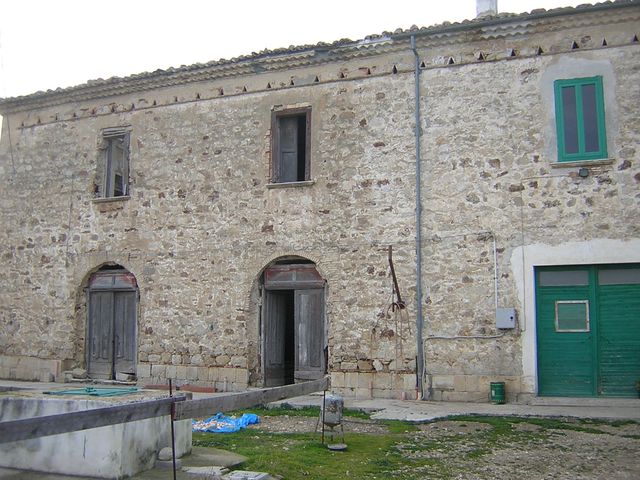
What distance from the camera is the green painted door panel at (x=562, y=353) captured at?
1084cm

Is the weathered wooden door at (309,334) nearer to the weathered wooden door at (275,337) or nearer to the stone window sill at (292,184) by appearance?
the weathered wooden door at (275,337)

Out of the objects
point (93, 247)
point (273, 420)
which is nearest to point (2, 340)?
point (93, 247)

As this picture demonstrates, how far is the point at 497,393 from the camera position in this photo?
10812 mm

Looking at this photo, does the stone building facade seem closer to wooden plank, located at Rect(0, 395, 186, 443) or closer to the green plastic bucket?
the green plastic bucket

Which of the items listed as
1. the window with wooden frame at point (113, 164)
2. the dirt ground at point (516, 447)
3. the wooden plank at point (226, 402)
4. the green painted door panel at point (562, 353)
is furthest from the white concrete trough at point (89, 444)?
the window with wooden frame at point (113, 164)

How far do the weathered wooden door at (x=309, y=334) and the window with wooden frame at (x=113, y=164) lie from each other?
4667 millimetres

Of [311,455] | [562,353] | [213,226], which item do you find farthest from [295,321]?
[311,455]

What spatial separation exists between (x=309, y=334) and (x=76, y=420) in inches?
335

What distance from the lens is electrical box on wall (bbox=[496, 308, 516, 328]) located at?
1103cm

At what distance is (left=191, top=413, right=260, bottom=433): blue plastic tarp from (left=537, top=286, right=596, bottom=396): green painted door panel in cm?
478

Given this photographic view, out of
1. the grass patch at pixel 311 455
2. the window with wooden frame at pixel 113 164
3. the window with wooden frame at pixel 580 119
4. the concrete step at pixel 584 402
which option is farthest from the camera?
the window with wooden frame at pixel 113 164

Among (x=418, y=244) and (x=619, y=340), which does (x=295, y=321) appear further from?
(x=619, y=340)

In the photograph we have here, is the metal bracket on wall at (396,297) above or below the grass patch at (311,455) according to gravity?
above

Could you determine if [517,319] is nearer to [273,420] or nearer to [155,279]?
[273,420]
